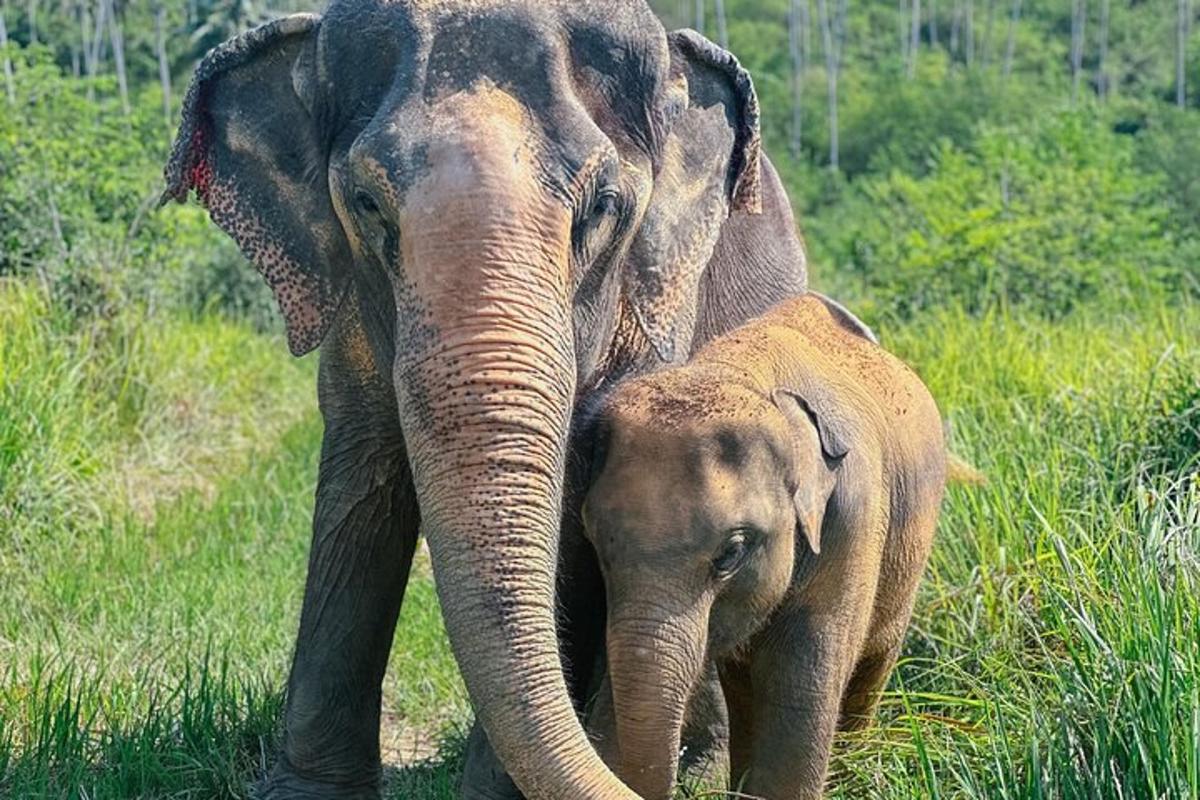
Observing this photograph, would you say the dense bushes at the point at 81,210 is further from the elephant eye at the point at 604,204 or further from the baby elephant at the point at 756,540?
the elephant eye at the point at 604,204

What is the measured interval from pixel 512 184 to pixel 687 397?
66 centimetres

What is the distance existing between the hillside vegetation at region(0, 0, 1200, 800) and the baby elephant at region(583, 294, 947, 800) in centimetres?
28

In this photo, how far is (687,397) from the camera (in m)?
3.88

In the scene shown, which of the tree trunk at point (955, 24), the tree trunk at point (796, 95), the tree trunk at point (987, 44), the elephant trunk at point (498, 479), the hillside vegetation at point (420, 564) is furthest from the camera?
the tree trunk at point (955, 24)

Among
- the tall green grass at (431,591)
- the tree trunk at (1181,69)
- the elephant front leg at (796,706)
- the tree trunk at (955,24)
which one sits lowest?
the tree trunk at (955,24)

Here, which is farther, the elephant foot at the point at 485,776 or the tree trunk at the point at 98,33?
the tree trunk at the point at 98,33

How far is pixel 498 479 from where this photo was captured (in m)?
3.28

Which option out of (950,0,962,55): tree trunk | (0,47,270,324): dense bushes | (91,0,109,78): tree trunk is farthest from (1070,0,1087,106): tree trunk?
(0,47,270,324): dense bushes

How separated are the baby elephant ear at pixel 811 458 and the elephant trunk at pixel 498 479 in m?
0.69

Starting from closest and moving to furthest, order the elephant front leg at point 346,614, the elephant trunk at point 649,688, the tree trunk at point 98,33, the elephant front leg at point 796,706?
the elephant trunk at point 649,688
the elephant front leg at point 796,706
the elephant front leg at point 346,614
the tree trunk at point 98,33

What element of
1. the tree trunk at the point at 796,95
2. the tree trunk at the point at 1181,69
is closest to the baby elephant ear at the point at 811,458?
the tree trunk at the point at 1181,69

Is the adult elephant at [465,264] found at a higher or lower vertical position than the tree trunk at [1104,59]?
higher

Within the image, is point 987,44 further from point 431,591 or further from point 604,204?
point 604,204

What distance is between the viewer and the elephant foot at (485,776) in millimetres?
4184
